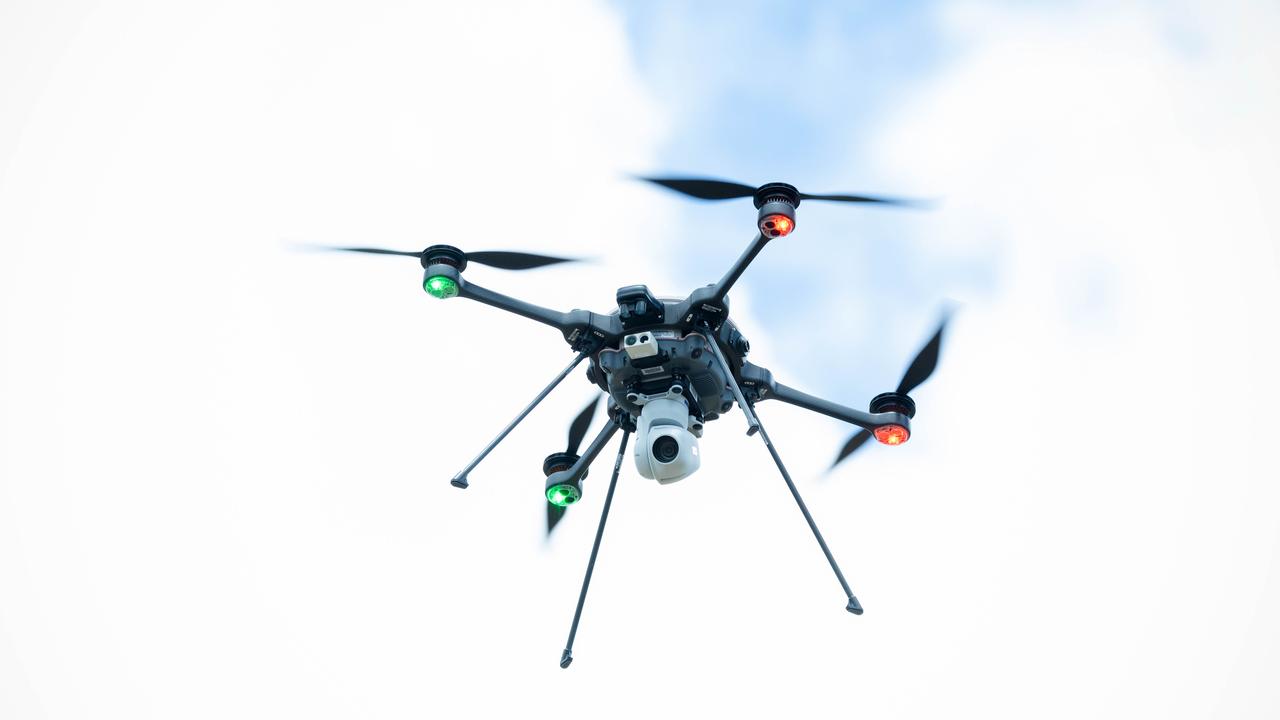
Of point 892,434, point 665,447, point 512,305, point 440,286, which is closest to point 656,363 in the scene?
point 665,447

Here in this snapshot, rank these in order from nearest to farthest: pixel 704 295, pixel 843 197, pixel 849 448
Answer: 1. pixel 843 197
2. pixel 704 295
3. pixel 849 448

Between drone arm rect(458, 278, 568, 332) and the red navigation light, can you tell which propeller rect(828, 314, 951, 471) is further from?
drone arm rect(458, 278, 568, 332)

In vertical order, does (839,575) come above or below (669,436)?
below

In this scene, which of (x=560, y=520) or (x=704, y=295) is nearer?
(x=704, y=295)

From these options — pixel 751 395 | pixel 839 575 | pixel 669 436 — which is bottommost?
pixel 839 575

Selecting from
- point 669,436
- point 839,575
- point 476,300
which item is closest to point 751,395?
point 669,436

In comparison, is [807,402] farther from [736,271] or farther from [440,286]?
[440,286]

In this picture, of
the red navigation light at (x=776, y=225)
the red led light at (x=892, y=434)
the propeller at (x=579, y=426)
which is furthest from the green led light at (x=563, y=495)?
the red navigation light at (x=776, y=225)

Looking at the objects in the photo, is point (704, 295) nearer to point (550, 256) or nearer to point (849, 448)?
point (550, 256)
